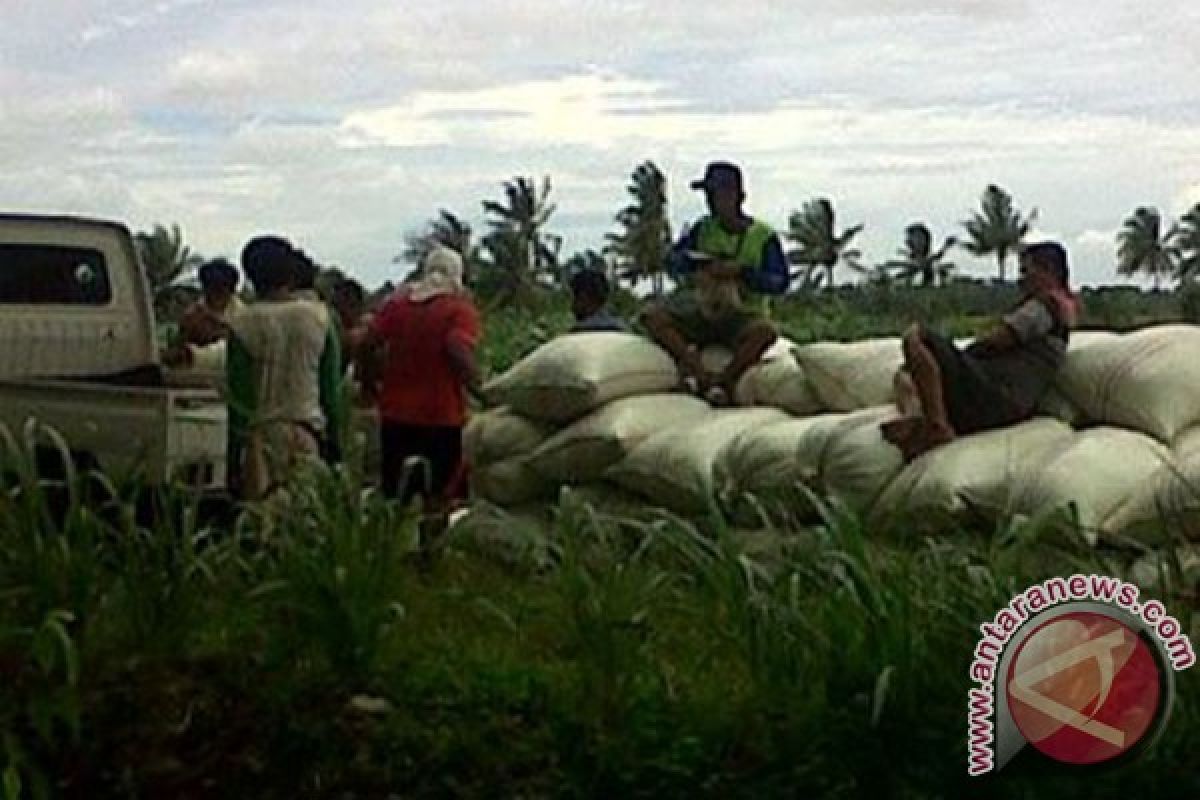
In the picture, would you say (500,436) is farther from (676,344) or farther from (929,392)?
(929,392)

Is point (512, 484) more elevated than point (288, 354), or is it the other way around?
point (288, 354)

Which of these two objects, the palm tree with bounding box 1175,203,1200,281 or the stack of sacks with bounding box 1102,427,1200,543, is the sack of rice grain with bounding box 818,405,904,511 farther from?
the palm tree with bounding box 1175,203,1200,281

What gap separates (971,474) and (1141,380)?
609 millimetres

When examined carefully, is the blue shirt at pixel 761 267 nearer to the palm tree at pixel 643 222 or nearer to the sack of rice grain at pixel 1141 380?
the sack of rice grain at pixel 1141 380

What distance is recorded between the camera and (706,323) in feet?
28.7

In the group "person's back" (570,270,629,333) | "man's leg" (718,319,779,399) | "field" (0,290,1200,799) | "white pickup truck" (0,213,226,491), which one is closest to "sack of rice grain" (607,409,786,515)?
Result: "man's leg" (718,319,779,399)

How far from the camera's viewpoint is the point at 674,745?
4191 millimetres

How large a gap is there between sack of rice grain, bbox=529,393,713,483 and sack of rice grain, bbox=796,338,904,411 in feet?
1.64

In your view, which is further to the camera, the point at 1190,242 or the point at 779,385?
the point at 1190,242

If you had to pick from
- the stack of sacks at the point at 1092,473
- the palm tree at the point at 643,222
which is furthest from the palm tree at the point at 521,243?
the stack of sacks at the point at 1092,473

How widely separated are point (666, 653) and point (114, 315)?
6191mm

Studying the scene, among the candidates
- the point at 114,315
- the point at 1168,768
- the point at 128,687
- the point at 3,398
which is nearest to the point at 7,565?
the point at 128,687

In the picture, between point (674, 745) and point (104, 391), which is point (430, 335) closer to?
point (104, 391)

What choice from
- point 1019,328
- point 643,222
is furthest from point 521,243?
point 1019,328
